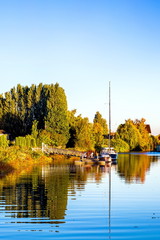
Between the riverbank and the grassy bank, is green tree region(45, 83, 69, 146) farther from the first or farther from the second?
the grassy bank

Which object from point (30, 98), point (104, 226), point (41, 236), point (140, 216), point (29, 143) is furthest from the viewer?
point (30, 98)

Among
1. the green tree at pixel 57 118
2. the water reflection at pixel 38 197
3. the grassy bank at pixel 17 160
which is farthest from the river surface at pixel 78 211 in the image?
the green tree at pixel 57 118

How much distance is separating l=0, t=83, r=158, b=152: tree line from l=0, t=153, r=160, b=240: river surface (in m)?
31.8

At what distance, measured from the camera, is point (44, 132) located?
70.5 meters

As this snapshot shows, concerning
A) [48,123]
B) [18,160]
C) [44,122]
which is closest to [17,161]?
[18,160]

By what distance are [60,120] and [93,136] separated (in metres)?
16.2

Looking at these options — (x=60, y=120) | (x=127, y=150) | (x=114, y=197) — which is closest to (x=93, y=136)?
(x=60, y=120)

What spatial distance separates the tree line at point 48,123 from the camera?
71.5 meters

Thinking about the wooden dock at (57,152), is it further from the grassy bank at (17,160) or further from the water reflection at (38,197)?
the water reflection at (38,197)

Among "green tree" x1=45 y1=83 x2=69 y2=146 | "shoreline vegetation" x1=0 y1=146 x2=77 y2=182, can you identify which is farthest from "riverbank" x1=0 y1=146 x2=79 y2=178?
"green tree" x1=45 y1=83 x2=69 y2=146

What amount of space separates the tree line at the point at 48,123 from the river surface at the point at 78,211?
31835mm

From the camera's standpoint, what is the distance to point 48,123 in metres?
73.0

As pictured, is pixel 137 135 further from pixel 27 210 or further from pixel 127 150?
pixel 27 210

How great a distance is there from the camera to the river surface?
521 inches
